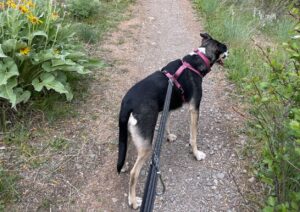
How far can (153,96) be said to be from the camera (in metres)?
3.39

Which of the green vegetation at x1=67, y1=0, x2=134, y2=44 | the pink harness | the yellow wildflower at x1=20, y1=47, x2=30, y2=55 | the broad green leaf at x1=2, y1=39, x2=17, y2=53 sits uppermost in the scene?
the pink harness

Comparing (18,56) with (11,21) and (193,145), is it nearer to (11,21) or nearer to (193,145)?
(11,21)

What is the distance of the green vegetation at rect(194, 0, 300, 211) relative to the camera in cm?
249

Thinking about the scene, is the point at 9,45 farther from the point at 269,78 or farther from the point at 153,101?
the point at 269,78

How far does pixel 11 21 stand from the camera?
168 inches

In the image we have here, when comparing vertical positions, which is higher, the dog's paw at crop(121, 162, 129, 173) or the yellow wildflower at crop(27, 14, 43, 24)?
the yellow wildflower at crop(27, 14, 43, 24)

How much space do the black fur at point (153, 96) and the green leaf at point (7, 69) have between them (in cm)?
150

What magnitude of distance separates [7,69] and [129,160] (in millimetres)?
1842

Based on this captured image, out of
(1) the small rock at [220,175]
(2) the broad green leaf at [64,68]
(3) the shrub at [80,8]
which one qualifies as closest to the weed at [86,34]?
(3) the shrub at [80,8]

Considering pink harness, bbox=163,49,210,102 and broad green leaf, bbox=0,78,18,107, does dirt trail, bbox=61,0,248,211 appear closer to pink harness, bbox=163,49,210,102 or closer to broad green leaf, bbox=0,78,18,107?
pink harness, bbox=163,49,210,102

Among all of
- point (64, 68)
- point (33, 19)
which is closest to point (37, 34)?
point (33, 19)

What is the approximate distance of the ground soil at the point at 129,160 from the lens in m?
3.40

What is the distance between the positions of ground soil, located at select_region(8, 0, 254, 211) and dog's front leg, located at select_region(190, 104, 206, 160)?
0.28ft

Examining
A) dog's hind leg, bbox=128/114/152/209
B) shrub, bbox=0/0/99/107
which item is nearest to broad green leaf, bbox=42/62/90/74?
shrub, bbox=0/0/99/107
